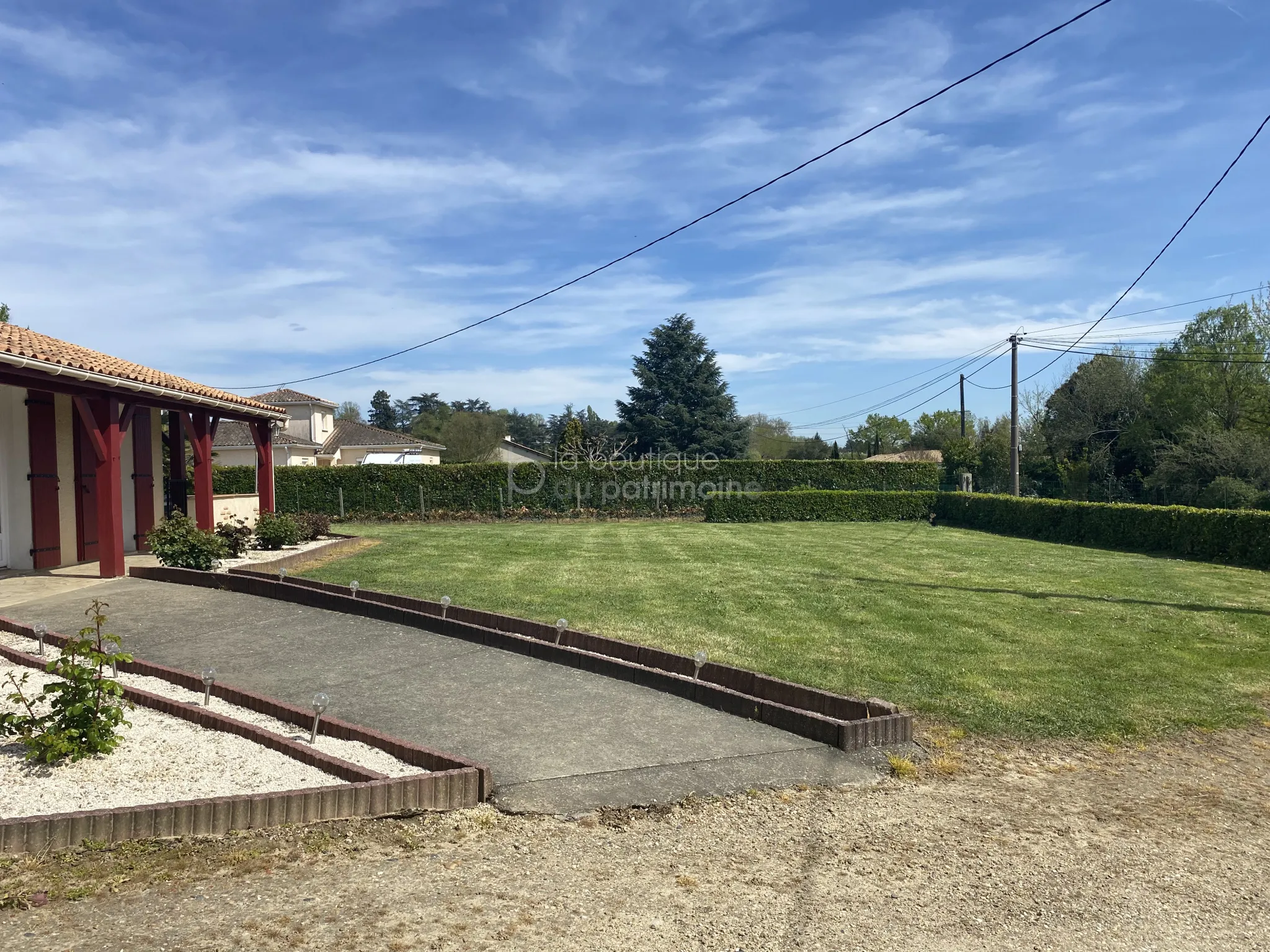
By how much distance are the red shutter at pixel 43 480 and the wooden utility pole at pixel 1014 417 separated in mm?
22892

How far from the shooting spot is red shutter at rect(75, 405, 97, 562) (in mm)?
12562

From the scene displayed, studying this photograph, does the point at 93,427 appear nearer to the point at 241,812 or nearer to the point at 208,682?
the point at 208,682

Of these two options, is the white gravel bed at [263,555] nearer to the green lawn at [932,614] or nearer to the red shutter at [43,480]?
the green lawn at [932,614]

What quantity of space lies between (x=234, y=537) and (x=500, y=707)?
370 inches

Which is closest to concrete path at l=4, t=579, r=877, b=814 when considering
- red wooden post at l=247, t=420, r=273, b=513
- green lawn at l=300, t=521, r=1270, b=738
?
green lawn at l=300, t=521, r=1270, b=738

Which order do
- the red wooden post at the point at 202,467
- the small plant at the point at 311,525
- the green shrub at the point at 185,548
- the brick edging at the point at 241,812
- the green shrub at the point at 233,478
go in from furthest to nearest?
the green shrub at the point at 233,478 → the small plant at the point at 311,525 → the red wooden post at the point at 202,467 → the green shrub at the point at 185,548 → the brick edging at the point at 241,812

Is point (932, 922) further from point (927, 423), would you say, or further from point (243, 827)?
point (927, 423)

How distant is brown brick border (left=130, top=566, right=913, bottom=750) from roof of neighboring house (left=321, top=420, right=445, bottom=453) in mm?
36447

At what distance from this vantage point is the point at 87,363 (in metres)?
10.9

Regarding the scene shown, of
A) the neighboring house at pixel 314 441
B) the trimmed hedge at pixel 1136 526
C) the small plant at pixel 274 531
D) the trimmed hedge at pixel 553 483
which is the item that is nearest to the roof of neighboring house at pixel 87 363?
the small plant at pixel 274 531

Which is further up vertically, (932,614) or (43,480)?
(43,480)

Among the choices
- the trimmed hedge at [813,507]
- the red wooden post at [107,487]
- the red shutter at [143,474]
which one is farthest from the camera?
the trimmed hedge at [813,507]

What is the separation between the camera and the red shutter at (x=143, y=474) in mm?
13906

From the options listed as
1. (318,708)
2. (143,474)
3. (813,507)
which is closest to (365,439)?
(813,507)
